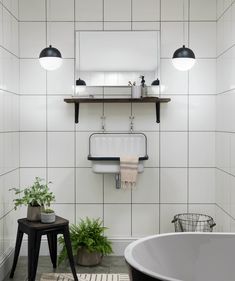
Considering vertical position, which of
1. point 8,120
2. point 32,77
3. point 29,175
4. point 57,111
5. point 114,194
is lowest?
point 114,194

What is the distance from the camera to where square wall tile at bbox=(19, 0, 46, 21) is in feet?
12.8

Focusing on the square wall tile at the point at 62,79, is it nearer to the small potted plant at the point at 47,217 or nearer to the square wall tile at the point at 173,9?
the square wall tile at the point at 173,9

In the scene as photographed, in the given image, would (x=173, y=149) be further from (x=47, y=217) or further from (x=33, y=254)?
(x=33, y=254)

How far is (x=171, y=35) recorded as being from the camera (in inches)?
Answer: 154

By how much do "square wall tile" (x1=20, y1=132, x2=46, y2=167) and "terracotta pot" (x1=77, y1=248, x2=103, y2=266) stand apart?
913 millimetres

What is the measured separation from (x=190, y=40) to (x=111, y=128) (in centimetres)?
114

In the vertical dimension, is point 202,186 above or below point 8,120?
below

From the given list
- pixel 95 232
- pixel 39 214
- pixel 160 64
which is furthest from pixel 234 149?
pixel 39 214

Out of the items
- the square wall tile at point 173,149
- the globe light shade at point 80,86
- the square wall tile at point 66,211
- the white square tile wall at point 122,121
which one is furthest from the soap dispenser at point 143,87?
the square wall tile at point 66,211

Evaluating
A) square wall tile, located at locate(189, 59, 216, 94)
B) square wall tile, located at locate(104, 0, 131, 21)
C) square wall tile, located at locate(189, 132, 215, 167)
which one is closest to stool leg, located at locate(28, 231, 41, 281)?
square wall tile, located at locate(189, 132, 215, 167)

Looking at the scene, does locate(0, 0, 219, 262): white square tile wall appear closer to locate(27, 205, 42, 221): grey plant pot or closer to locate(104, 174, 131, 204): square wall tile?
locate(104, 174, 131, 204): square wall tile

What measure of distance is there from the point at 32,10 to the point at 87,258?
7.81 ft

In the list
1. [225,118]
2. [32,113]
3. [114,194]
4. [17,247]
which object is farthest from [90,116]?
[17,247]

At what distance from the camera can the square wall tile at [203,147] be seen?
3.95m
